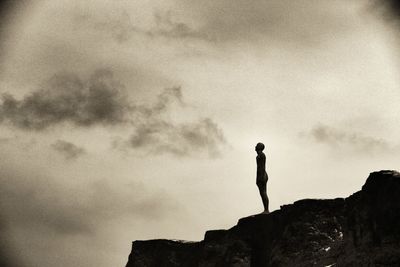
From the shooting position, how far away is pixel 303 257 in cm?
2202

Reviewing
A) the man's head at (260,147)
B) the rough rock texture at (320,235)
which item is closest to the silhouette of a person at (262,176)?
the man's head at (260,147)

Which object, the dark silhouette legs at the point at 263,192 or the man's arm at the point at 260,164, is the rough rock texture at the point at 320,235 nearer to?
the dark silhouette legs at the point at 263,192

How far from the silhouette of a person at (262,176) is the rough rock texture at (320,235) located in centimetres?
59

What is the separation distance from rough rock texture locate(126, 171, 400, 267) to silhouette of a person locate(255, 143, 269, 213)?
59cm

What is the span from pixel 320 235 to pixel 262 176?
3.20 metres

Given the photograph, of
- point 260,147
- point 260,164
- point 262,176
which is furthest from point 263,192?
Result: point 260,147

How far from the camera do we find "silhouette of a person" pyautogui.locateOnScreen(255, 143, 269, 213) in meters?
24.3

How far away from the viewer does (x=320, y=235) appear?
22.2 meters

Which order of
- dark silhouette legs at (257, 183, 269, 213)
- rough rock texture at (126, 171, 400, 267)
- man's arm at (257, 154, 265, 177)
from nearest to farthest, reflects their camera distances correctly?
rough rock texture at (126, 171, 400, 267) < dark silhouette legs at (257, 183, 269, 213) < man's arm at (257, 154, 265, 177)

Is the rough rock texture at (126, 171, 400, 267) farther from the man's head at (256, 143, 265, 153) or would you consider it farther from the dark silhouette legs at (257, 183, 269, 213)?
the man's head at (256, 143, 265, 153)

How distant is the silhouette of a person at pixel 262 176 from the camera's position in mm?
24266

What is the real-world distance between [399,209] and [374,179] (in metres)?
1.34

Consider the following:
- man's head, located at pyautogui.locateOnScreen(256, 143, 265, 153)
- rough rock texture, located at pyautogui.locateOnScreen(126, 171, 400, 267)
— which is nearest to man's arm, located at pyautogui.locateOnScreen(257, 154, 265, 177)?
man's head, located at pyautogui.locateOnScreen(256, 143, 265, 153)

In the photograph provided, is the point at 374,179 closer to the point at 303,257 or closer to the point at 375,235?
the point at 375,235
